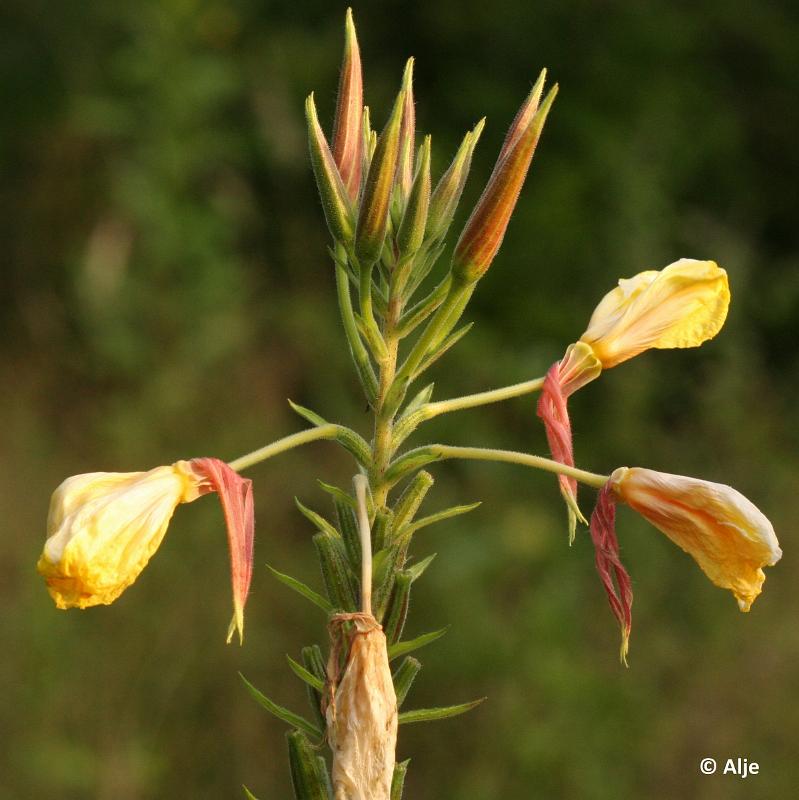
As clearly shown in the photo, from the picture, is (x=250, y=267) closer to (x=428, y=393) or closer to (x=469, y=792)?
(x=469, y=792)

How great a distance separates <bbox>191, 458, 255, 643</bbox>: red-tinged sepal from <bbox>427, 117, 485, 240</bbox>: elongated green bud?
0.46m

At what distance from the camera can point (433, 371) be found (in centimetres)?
668

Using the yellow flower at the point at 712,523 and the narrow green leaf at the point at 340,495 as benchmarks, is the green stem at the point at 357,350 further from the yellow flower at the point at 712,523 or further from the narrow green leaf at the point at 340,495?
the yellow flower at the point at 712,523

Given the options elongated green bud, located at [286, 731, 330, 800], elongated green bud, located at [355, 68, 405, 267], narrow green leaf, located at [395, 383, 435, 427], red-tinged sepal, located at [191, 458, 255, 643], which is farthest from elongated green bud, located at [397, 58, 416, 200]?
elongated green bud, located at [286, 731, 330, 800]

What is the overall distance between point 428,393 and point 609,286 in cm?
539

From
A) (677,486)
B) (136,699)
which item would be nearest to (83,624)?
(136,699)

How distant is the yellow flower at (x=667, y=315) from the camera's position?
5.55 feet

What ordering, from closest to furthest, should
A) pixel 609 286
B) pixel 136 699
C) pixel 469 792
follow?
pixel 469 792, pixel 136 699, pixel 609 286

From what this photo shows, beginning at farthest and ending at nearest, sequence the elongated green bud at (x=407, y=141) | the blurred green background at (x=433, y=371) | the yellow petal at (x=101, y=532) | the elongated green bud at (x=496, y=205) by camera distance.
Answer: the blurred green background at (x=433, y=371), the elongated green bud at (x=407, y=141), the elongated green bud at (x=496, y=205), the yellow petal at (x=101, y=532)

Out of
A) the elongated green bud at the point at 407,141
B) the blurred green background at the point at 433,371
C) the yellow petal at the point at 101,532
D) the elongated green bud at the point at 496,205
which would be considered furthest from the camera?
the blurred green background at the point at 433,371

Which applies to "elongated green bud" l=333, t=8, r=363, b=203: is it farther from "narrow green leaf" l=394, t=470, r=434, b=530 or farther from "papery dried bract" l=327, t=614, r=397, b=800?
"papery dried bract" l=327, t=614, r=397, b=800

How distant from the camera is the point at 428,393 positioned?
171 centimetres

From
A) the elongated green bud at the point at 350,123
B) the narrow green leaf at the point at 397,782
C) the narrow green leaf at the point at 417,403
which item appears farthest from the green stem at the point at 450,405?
the narrow green leaf at the point at 397,782

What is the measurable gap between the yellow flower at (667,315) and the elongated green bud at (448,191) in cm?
26
